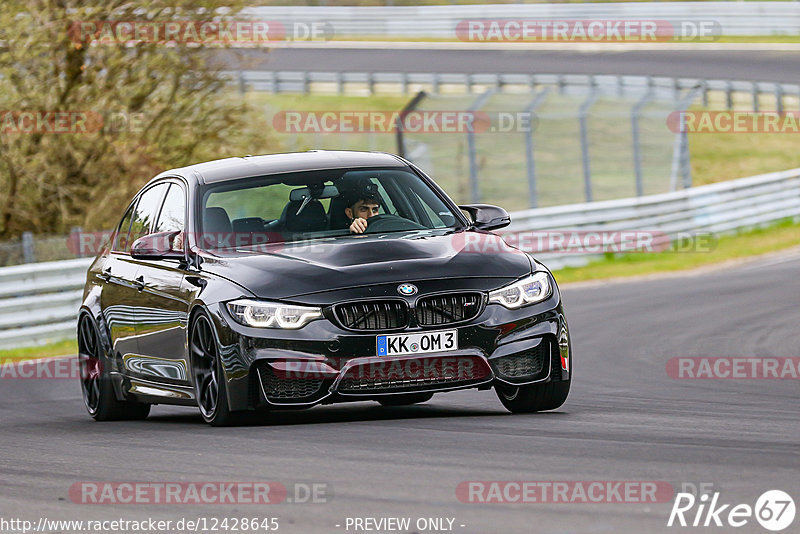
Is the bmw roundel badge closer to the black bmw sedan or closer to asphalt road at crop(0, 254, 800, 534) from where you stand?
the black bmw sedan

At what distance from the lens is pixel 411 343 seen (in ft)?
26.9

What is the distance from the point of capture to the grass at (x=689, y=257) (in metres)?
23.3

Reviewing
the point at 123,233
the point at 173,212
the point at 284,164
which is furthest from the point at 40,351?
the point at 284,164

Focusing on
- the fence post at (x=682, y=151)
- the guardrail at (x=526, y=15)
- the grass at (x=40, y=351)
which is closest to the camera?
the grass at (x=40, y=351)

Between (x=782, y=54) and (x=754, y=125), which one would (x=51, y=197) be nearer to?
(x=754, y=125)

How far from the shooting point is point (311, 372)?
818 cm

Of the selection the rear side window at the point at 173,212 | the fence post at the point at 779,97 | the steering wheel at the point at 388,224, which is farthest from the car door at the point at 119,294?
the fence post at the point at 779,97

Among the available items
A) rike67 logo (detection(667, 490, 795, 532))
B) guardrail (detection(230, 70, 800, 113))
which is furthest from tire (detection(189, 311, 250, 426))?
guardrail (detection(230, 70, 800, 113))

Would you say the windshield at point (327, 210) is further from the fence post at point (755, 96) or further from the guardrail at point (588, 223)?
the fence post at point (755, 96)

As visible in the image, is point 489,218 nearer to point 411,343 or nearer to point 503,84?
point 411,343

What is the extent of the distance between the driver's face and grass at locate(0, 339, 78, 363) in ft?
27.5

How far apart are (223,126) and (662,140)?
8.85 metres

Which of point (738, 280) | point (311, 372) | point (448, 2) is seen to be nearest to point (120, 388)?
point (311, 372)

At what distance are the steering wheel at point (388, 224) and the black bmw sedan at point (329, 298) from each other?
14mm
